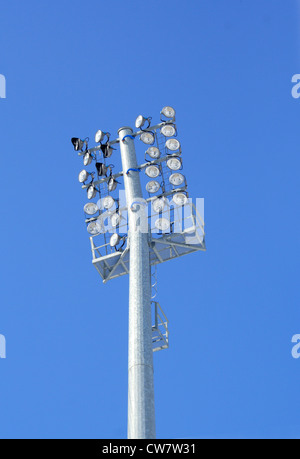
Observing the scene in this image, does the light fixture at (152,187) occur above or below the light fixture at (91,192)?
below

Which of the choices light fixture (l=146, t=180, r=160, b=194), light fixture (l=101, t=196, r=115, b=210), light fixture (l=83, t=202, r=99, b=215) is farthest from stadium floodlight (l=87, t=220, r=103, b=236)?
light fixture (l=146, t=180, r=160, b=194)

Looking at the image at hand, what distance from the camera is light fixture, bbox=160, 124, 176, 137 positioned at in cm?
2653

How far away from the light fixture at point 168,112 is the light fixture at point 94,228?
14.2ft

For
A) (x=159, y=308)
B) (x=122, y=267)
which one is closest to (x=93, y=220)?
(x=122, y=267)

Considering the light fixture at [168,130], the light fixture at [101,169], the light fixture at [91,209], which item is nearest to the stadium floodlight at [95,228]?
the light fixture at [91,209]

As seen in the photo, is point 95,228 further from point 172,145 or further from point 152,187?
point 172,145

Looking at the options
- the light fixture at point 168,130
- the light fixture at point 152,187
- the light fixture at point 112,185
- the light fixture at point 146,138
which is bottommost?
the light fixture at point 152,187

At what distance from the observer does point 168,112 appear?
2697cm

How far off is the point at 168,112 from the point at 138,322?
9.03 m

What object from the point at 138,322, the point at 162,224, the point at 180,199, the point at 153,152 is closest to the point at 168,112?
the point at 153,152

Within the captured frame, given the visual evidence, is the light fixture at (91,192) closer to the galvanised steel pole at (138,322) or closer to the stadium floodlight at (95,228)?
the stadium floodlight at (95,228)

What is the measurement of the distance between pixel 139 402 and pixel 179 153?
31.5 feet

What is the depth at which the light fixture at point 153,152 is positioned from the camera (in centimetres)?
2608
